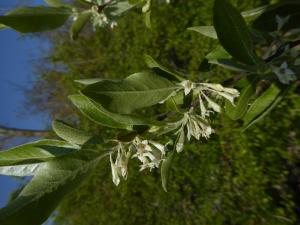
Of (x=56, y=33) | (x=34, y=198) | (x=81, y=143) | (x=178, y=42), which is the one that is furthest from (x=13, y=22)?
(x=56, y=33)

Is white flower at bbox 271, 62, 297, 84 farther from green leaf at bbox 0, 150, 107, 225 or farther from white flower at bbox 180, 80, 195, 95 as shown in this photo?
green leaf at bbox 0, 150, 107, 225

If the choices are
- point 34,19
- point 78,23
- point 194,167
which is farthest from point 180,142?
point 194,167

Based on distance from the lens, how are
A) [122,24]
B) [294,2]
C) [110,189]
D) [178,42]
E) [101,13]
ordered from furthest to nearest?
[122,24], [110,189], [178,42], [101,13], [294,2]

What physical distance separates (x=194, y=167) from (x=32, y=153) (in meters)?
2.59

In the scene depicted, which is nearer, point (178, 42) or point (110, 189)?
point (178, 42)

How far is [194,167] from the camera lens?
334cm

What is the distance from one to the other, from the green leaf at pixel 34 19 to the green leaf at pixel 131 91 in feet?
1.17

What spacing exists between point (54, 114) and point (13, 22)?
21.5 feet

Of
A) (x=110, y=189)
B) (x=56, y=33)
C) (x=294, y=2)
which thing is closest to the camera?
(x=294, y=2)

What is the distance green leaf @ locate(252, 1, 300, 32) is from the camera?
1144 mm

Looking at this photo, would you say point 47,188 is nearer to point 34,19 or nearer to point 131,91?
point 131,91

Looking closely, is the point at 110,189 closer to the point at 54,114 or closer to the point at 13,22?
the point at 54,114

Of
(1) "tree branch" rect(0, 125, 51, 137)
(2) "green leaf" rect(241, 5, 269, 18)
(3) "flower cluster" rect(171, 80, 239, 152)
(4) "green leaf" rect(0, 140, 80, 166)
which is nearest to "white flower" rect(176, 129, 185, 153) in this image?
(3) "flower cluster" rect(171, 80, 239, 152)

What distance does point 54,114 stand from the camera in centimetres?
737
